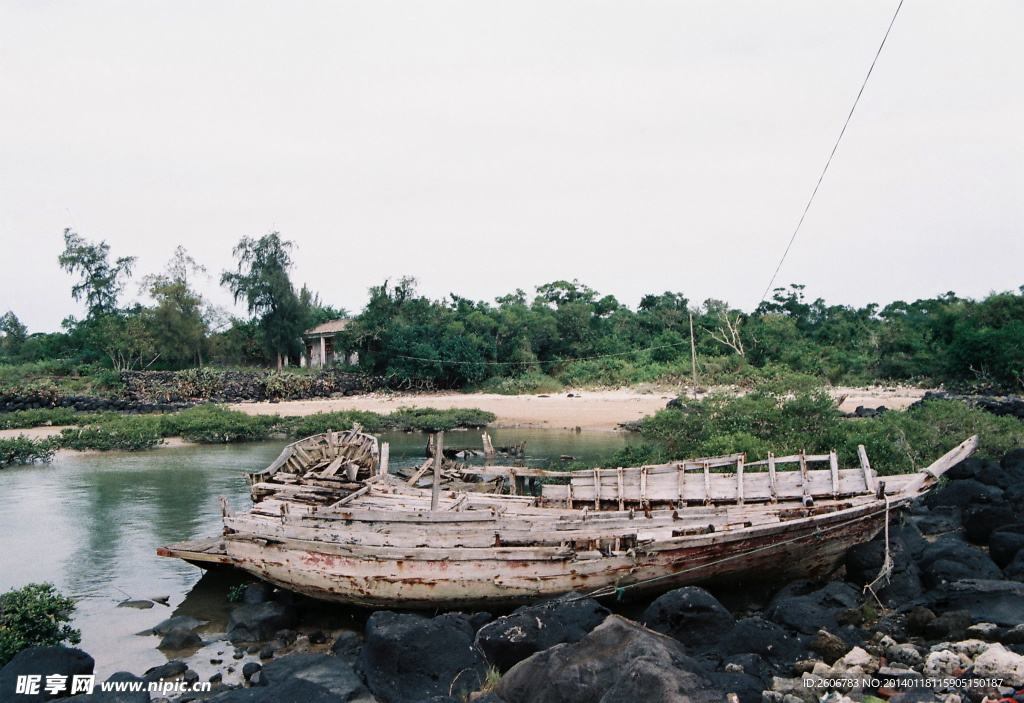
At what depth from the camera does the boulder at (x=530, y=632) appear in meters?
7.49

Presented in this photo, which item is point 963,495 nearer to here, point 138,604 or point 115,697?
point 115,697

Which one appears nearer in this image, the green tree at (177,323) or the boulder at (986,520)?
the boulder at (986,520)

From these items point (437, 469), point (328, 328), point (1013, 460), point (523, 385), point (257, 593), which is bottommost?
point (257, 593)

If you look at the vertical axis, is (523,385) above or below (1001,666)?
above

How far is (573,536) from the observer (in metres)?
9.24

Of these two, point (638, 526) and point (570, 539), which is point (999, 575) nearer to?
point (638, 526)

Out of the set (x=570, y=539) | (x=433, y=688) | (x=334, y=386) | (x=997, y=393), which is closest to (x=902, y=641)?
(x=570, y=539)

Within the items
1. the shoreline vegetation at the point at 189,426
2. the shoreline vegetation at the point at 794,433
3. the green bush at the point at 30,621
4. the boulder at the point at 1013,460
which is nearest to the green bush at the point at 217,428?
the shoreline vegetation at the point at 189,426

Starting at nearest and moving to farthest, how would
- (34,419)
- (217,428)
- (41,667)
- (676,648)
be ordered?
(676,648)
(41,667)
(217,428)
(34,419)

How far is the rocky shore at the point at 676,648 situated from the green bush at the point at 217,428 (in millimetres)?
20306

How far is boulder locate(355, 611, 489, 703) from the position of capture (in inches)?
291

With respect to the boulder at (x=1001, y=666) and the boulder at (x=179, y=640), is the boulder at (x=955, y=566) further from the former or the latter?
the boulder at (x=179, y=640)

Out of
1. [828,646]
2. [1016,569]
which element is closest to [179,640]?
[828,646]

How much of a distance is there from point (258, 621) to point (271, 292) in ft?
131
